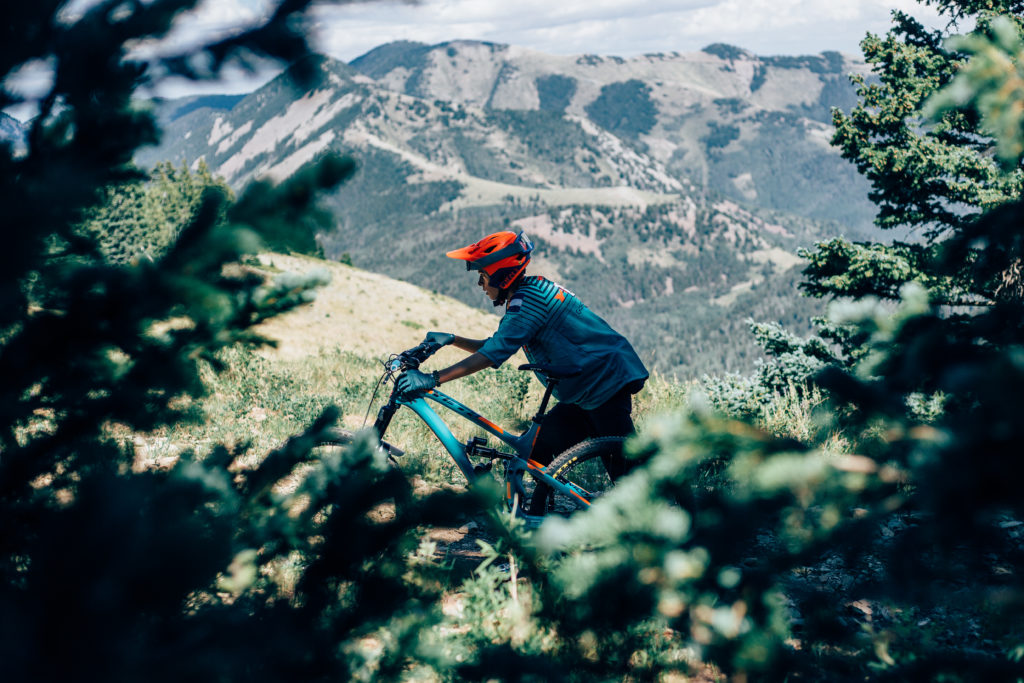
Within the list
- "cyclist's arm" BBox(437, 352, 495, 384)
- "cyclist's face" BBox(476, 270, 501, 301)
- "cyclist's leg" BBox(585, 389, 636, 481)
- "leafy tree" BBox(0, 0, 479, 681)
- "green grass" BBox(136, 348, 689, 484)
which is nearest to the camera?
"leafy tree" BBox(0, 0, 479, 681)

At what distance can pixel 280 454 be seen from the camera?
2016 millimetres

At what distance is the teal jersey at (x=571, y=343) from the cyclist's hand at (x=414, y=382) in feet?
1.28

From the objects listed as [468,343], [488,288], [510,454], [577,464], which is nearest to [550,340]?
[488,288]

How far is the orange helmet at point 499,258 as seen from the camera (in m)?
4.02

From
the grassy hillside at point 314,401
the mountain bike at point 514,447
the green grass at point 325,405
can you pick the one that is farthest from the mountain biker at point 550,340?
the green grass at point 325,405

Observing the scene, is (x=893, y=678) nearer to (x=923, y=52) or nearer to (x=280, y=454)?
(x=280, y=454)

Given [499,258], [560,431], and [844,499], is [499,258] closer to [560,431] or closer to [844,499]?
[560,431]

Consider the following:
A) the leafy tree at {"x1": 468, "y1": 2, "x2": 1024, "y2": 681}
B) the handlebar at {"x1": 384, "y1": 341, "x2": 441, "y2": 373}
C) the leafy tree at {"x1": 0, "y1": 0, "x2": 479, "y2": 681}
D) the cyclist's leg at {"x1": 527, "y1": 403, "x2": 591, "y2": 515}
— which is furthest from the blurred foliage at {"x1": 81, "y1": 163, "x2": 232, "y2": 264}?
the leafy tree at {"x1": 468, "y1": 2, "x2": 1024, "y2": 681}

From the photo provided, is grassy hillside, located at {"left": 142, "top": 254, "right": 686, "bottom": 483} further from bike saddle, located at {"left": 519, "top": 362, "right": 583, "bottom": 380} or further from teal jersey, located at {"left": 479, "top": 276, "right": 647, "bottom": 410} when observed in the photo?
teal jersey, located at {"left": 479, "top": 276, "right": 647, "bottom": 410}

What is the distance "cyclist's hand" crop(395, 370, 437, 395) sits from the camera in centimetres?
384

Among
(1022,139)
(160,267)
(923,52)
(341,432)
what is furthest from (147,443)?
(923,52)

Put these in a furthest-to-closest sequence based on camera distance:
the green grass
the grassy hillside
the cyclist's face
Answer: the green grass → the grassy hillside → the cyclist's face

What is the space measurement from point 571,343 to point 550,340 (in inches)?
5.4

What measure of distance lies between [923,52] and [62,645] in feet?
48.3
